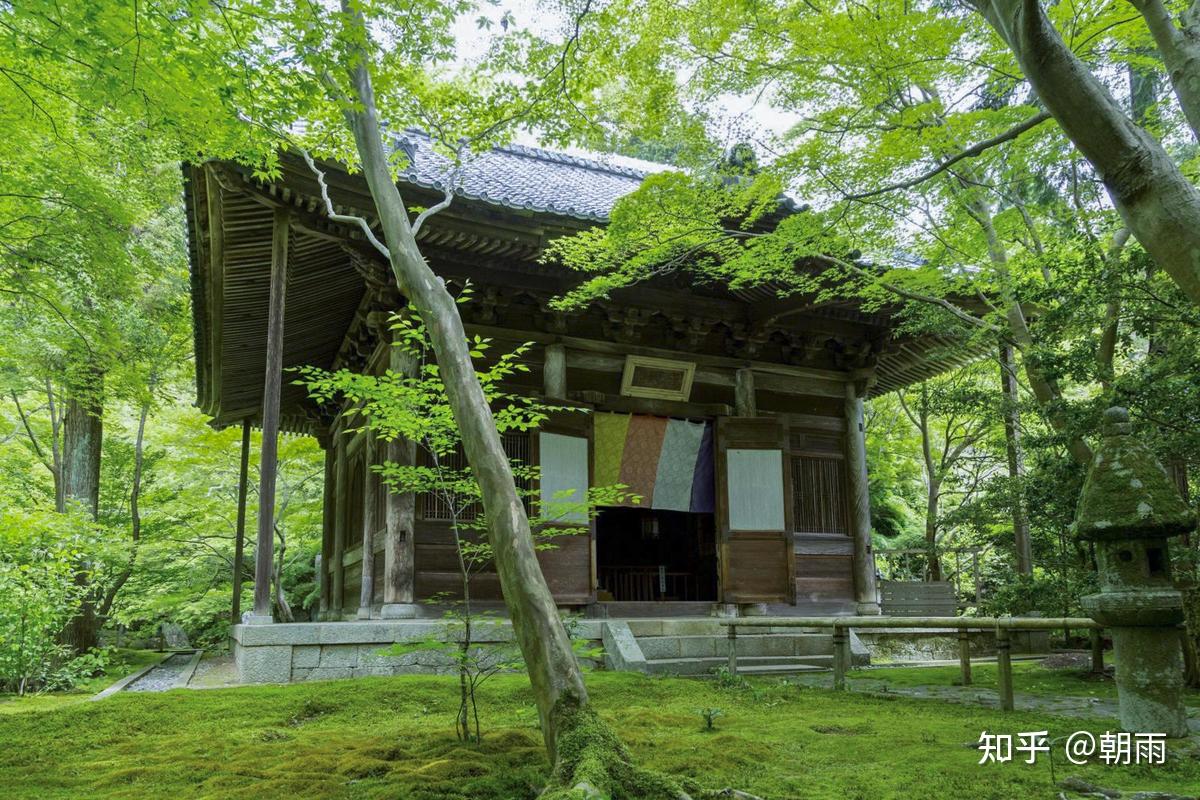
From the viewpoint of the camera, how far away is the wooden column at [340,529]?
1302 centimetres

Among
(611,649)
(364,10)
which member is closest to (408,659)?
(611,649)

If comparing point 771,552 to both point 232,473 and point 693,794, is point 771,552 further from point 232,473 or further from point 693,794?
point 232,473

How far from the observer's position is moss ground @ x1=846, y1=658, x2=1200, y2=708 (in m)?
7.44

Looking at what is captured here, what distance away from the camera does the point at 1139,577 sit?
14.8 feet

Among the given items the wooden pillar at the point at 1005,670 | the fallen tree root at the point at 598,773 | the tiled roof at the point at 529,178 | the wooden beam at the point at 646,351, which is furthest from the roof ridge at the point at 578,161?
the fallen tree root at the point at 598,773

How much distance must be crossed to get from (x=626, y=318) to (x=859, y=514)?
4652 millimetres

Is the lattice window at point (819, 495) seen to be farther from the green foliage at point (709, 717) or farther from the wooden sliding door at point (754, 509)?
the green foliage at point (709, 717)

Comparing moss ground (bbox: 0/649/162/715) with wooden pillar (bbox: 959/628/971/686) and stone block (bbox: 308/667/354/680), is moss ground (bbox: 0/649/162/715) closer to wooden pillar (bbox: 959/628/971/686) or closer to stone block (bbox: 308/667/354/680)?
stone block (bbox: 308/667/354/680)

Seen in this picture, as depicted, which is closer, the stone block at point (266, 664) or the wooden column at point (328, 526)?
the stone block at point (266, 664)

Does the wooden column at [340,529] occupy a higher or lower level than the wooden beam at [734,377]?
lower

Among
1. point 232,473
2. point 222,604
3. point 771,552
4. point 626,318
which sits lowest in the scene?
point 222,604

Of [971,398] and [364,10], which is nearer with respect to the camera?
[364,10]

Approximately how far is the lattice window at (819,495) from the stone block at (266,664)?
7.11m

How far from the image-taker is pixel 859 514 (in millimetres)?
11828
